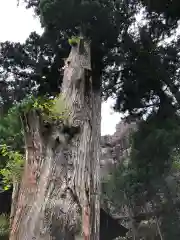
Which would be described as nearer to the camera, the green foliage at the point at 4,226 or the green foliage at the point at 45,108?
the green foliage at the point at 45,108

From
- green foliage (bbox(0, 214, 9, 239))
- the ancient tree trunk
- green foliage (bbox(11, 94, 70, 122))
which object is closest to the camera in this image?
the ancient tree trunk

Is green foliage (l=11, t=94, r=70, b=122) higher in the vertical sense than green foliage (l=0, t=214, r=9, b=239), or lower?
higher

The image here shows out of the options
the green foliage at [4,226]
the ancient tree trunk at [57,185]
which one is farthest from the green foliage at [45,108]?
the green foliage at [4,226]

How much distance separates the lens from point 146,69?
7.32 m

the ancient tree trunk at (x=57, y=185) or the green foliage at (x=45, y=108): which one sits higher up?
the green foliage at (x=45, y=108)

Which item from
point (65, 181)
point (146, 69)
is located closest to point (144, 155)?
point (146, 69)

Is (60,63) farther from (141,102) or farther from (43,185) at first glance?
(43,185)

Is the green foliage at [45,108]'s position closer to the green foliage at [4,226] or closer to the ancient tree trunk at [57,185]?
the ancient tree trunk at [57,185]

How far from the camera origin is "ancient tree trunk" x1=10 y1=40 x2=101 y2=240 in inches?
99.1

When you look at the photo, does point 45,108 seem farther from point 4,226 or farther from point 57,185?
point 4,226

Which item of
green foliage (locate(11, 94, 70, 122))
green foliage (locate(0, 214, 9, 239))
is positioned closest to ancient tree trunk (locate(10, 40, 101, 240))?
green foliage (locate(11, 94, 70, 122))

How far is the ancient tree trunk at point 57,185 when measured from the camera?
2.52 m

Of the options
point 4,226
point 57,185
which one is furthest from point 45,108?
point 4,226

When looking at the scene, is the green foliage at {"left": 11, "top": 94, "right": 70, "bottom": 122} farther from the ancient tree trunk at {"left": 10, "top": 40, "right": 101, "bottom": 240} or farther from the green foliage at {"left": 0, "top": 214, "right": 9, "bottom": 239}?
the green foliage at {"left": 0, "top": 214, "right": 9, "bottom": 239}
